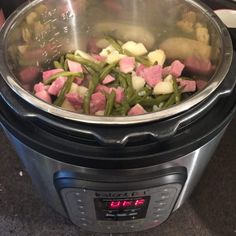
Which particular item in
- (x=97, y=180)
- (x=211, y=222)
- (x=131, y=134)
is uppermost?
(x=131, y=134)

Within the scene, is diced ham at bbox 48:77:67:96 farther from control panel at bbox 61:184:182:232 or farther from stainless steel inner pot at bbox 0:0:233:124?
control panel at bbox 61:184:182:232

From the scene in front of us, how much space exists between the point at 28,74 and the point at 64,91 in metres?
0.09

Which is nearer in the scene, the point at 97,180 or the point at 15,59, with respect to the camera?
the point at 97,180

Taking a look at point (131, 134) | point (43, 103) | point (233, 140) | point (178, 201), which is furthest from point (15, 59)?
point (233, 140)

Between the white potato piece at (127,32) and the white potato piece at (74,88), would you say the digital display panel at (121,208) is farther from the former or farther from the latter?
the white potato piece at (127,32)

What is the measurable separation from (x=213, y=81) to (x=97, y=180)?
0.25 m

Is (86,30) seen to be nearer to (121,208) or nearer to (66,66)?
(66,66)

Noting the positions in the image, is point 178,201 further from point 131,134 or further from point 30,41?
point 30,41

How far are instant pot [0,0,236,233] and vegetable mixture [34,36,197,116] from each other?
0.18 ft

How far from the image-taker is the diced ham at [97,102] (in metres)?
0.81

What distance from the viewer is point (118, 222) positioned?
0.80 meters

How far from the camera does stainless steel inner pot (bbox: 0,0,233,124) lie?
0.72 meters

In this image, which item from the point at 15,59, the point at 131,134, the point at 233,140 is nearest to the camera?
the point at 131,134

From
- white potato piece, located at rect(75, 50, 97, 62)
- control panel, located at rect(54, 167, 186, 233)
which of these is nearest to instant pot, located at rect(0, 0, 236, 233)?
control panel, located at rect(54, 167, 186, 233)
